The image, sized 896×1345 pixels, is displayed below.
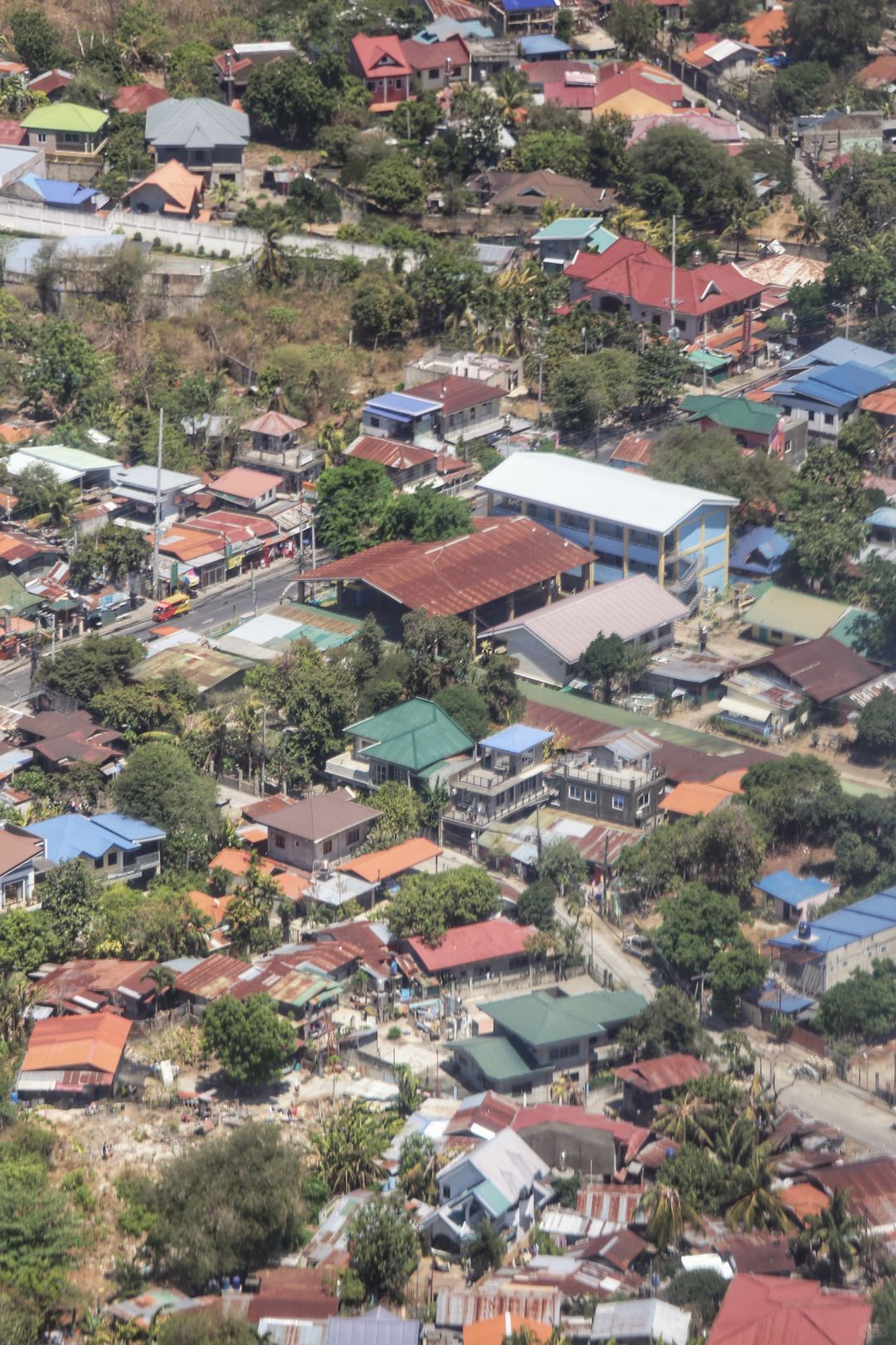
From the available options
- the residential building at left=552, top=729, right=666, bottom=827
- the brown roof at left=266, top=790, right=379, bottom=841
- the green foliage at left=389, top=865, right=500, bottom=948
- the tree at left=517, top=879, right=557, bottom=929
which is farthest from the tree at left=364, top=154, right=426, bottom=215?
the tree at left=517, top=879, right=557, bottom=929

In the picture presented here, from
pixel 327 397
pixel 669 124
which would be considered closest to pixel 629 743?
pixel 327 397

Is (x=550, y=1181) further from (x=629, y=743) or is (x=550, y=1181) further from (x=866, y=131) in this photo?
(x=866, y=131)

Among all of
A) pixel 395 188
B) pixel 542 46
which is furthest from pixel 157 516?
pixel 542 46

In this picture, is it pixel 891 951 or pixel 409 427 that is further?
pixel 409 427

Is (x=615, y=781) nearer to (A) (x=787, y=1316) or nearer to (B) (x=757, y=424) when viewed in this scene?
(A) (x=787, y=1316)

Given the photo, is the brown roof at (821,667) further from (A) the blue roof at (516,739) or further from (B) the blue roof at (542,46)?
(B) the blue roof at (542,46)

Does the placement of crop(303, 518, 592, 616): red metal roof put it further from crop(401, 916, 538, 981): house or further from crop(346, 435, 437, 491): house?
crop(401, 916, 538, 981): house
